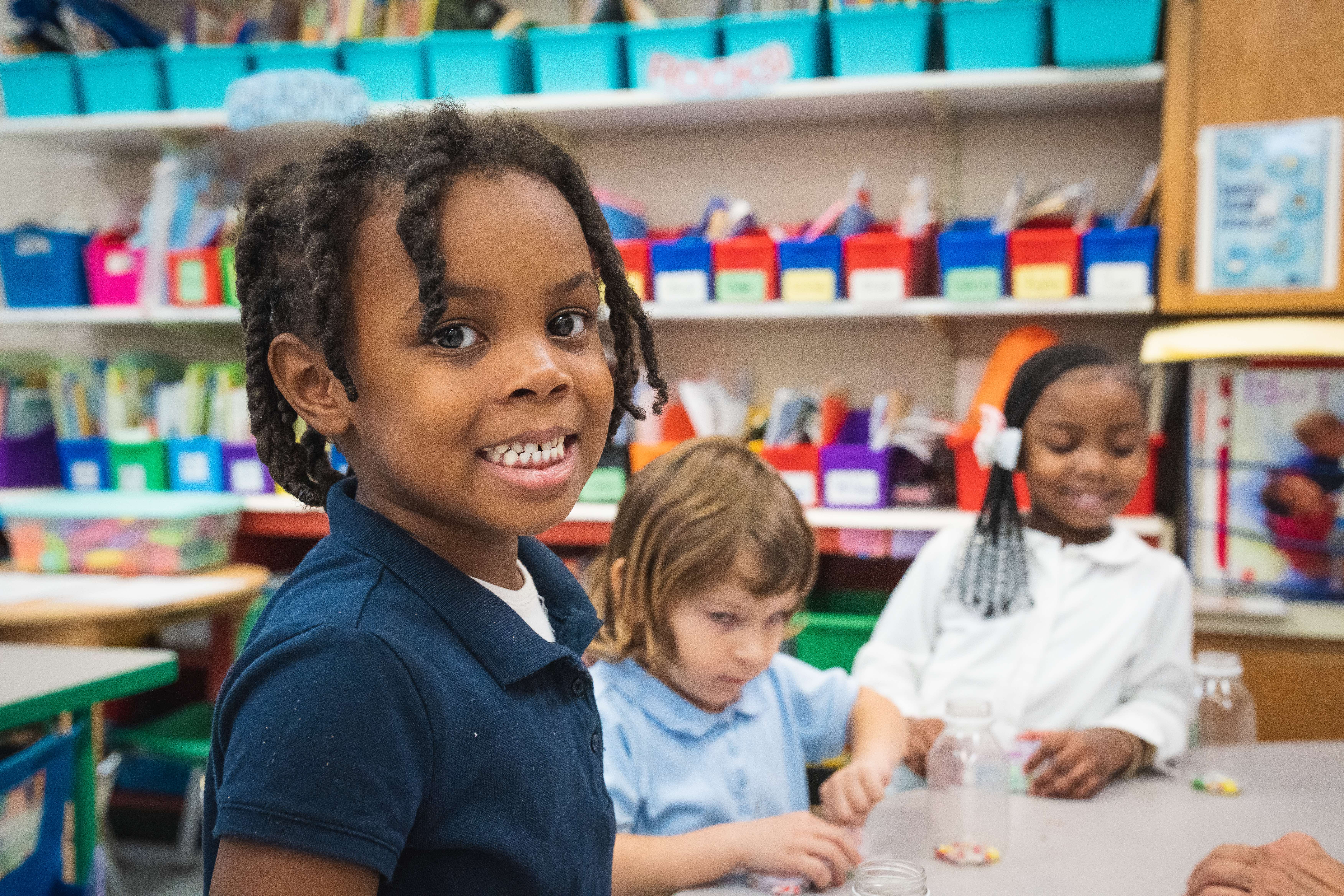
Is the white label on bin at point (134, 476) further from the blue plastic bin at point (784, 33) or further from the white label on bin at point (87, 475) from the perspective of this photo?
the blue plastic bin at point (784, 33)

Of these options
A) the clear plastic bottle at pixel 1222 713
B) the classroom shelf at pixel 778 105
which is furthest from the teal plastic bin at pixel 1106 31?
the clear plastic bottle at pixel 1222 713

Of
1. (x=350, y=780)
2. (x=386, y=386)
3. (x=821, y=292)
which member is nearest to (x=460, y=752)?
(x=350, y=780)

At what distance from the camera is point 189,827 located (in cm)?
237

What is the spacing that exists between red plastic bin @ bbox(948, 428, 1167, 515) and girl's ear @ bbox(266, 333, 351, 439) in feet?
5.48

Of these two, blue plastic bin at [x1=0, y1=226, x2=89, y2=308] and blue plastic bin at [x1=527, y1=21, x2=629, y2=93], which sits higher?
Result: blue plastic bin at [x1=527, y1=21, x2=629, y2=93]

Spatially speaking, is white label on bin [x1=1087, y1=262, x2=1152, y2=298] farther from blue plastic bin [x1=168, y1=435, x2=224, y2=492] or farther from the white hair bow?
blue plastic bin [x1=168, y1=435, x2=224, y2=492]

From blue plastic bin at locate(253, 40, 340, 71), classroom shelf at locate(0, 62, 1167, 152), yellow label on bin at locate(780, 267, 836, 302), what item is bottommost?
yellow label on bin at locate(780, 267, 836, 302)

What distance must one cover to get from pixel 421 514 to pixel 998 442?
3.61 feet

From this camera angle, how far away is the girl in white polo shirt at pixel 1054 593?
1390 millimetres

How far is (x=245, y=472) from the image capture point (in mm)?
2561

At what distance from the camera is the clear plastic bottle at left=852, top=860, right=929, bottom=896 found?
70 cm

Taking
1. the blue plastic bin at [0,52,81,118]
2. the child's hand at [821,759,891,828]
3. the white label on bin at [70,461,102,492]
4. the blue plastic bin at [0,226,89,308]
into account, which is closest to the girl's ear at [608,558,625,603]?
the child's hand at [821,759,891,828]

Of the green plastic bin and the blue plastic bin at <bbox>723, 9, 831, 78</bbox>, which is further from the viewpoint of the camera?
the blue plastic bin at <bbox>723, 9, 831, 78</bbox>

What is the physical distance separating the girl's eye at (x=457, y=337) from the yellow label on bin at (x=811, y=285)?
69.4 inches
